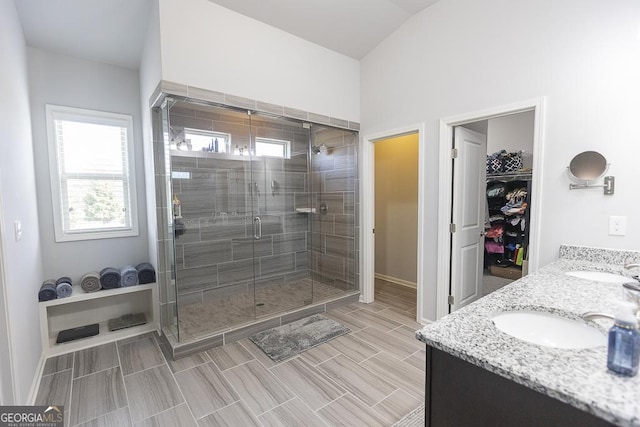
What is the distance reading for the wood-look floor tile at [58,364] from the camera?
2373 millimetres

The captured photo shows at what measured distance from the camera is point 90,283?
2.84m

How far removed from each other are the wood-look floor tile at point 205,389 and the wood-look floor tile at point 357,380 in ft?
→ 2.45

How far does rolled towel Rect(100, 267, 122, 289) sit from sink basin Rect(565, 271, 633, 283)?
380cm

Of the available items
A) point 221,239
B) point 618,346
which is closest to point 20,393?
point 221,239

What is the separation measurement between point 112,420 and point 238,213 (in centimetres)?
233

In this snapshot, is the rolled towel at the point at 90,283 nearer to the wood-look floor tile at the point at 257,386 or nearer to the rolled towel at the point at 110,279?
the rolled towel at the point at 110,279

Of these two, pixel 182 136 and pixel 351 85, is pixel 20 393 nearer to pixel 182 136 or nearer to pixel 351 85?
pixel 182 136

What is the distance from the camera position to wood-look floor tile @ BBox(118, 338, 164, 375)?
7.93 ft

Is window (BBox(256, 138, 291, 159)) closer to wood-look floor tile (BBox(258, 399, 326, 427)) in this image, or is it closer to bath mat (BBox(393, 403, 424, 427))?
wood-look floor tile (BBox(258, 399, 326, 427))

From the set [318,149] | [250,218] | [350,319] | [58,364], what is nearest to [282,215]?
[250,218]

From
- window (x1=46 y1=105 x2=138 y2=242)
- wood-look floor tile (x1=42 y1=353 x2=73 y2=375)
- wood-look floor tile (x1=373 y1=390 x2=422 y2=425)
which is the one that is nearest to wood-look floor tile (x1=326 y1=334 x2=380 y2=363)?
wood-look floor tile (x1=373 y1=390 x2=422 y2=425)

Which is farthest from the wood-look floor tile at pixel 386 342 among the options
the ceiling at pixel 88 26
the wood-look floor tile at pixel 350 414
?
the ceiling at pixel 88 26

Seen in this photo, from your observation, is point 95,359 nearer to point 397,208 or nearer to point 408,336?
point 408,336

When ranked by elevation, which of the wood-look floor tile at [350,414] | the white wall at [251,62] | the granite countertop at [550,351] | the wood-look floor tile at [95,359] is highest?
the white wall at [251,62]
